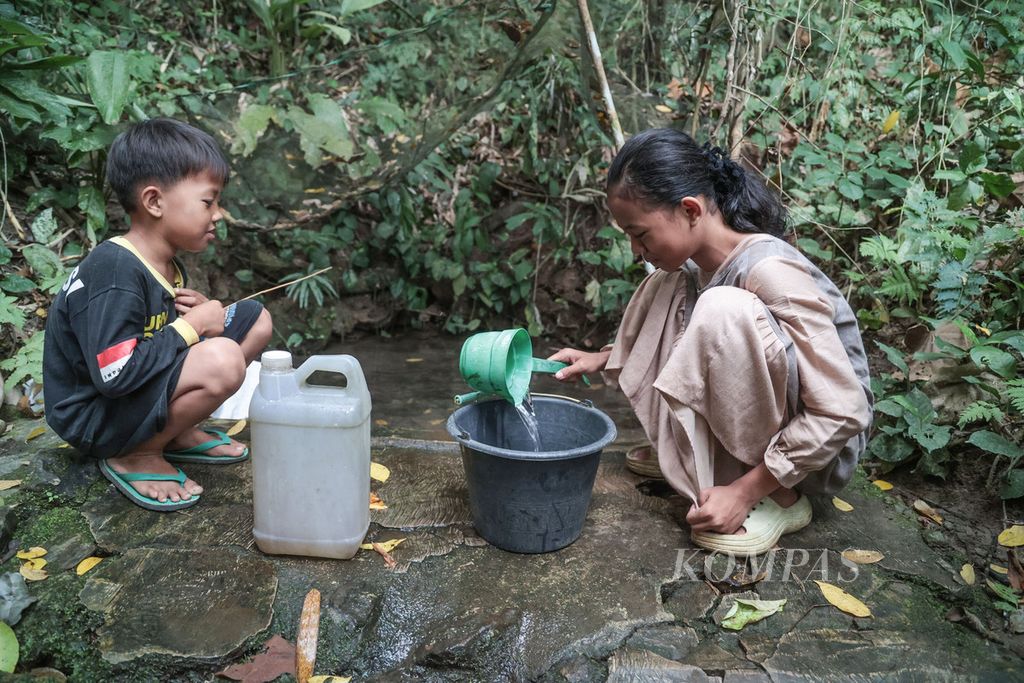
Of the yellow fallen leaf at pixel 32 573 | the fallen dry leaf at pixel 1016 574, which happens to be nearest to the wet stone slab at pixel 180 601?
the yellow fallen leaf at pixel 32 573

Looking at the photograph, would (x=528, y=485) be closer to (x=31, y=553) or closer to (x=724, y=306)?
(x=724, y=306)

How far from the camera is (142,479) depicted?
6.78 ft

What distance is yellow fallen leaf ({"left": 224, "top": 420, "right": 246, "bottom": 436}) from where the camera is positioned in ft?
8.61

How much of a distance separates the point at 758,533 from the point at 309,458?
4.10 feet

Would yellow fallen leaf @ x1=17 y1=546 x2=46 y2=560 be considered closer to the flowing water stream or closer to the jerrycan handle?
the jerrycan handle

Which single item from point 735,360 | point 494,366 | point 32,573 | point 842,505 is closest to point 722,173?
point 735,360

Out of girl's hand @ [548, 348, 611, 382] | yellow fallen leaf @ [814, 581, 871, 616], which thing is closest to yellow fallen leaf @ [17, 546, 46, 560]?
girl's hand @ [548, 348, 611, 382]

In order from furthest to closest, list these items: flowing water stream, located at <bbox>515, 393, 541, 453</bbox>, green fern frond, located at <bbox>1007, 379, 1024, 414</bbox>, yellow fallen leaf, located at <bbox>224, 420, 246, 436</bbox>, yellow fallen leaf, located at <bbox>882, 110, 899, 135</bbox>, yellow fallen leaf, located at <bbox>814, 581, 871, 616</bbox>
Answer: yellow fallen leaf, located at <bbox>882, 110, 899, 135</bbox>, yellow fallen leaf, located at <bbox>224, 420, 246, 436</bbox>, flowing water stream, located at <bbox>515, 393, 541, 453</bbox>, green fern frond, located at <bbox>1007, 379, 1024, 414</bbox>, yellow fallen leaf, located at <bbox>814, 581, 871, 616</bbox>

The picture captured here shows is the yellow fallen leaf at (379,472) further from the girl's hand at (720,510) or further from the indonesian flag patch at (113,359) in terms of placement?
the girl's hand at (720,510)

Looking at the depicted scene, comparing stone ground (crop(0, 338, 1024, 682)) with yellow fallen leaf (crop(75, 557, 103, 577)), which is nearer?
stone ground (crop(0, 338, 1024, 682))

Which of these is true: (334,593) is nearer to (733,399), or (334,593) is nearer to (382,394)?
(733,399)

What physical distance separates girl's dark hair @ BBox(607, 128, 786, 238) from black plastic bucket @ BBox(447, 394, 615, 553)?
0.68 meters

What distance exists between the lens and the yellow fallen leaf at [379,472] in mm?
2284

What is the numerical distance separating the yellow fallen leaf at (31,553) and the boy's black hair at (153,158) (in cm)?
98
